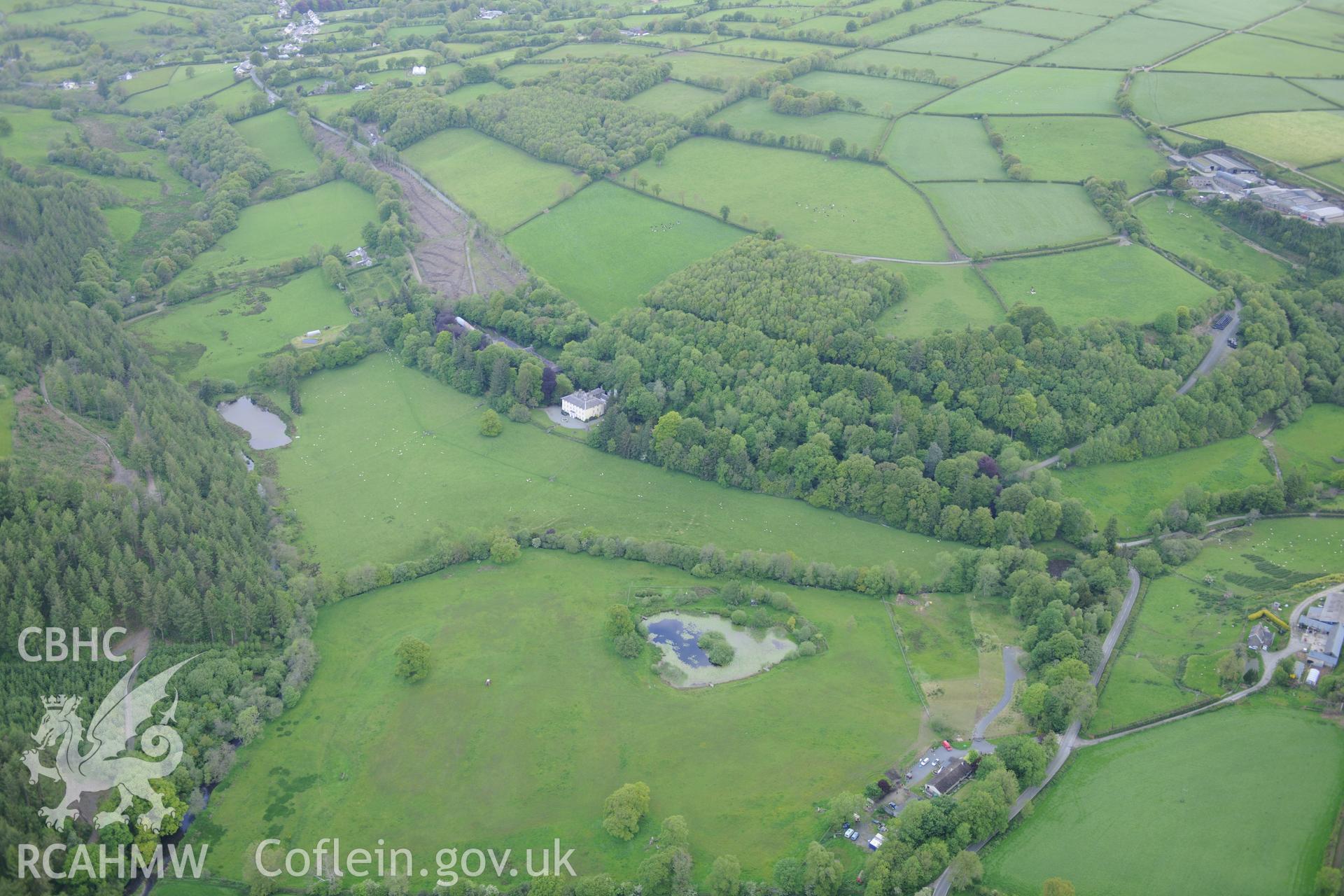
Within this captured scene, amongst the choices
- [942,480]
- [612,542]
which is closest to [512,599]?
[612,542]

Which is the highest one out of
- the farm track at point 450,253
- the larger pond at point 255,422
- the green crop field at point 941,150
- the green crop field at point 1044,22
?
the green crop field at point 1044,22

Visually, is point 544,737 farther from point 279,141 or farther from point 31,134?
point 31,134

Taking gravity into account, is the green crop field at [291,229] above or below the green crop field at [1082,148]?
below

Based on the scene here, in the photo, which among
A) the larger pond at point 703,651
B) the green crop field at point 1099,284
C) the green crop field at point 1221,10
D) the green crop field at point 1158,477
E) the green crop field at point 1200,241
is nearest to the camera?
the larger pond at point 703,651

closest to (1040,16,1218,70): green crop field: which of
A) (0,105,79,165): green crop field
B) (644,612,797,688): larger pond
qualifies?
(644,612,797,688): larger pond

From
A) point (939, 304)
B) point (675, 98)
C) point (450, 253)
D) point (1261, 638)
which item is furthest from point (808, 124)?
point (1261, 638)

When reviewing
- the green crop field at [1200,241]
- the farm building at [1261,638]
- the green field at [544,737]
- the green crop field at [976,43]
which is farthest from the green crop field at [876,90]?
the farm building at [1261,638]

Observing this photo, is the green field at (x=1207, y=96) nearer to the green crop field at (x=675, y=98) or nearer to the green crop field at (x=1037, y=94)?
the green crop field at (x=1037, y=94)
